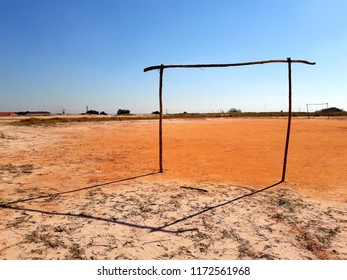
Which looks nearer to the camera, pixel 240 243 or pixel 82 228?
pixel 240 243

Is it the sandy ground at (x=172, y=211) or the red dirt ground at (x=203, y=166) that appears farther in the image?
the red dirt ground at (x=203, y=166)

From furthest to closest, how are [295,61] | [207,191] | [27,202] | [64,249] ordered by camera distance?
[295,61] → [207,191] → [27,202] → [64,249]

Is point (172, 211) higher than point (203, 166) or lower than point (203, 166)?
lower

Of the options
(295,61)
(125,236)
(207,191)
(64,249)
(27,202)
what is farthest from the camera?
(295,61)

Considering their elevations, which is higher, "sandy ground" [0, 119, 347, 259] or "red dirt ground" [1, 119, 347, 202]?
"red dirt ground" [1, 119, 347, 202]

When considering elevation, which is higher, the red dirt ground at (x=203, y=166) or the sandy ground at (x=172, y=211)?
the red dirt ground at (x=203, y=166)

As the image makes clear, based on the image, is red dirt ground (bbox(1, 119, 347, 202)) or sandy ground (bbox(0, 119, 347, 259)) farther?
red dirt ground (bbox(1, 119, 347, 202))

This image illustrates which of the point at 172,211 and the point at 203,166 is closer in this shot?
the point at 172,211
